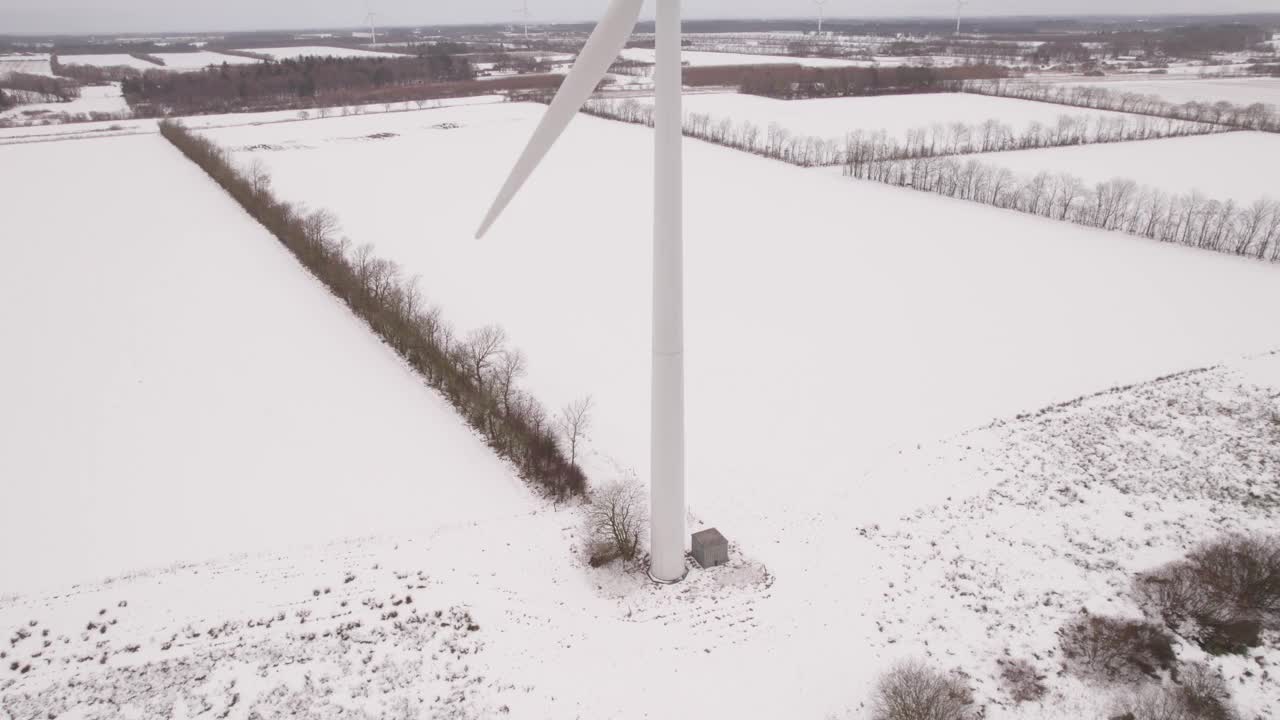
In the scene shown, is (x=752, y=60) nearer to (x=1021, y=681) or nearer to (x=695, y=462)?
(x=695, y=462)

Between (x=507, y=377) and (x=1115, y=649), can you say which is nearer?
(x=1115, y=649)

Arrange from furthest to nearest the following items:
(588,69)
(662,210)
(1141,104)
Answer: (1141,104)
(662,210)
(588,69)

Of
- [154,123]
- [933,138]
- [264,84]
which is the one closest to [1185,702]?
[933,138]

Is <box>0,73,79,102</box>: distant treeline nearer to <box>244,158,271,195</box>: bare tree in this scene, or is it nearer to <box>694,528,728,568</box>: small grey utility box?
<box>244,158,271,195</box>: bare tree

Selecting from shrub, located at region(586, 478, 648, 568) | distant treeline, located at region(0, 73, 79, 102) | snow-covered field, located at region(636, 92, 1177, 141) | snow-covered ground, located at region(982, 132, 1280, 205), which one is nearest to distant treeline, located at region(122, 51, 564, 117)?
distant treeline, located at region(0, 73, 79, 102)

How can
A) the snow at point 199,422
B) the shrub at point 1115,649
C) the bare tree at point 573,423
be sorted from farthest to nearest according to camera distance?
the bare tree at point 573,423 → the snow at point 199,422 → the shrub at point 1115,649

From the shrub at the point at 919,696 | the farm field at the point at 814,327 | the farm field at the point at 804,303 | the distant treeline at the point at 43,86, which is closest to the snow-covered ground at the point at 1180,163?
the farm field at the point at 814,327

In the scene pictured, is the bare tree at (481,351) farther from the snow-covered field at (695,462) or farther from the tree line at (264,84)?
the tree line at (264,84)
